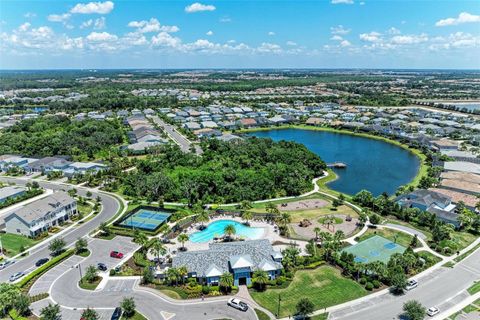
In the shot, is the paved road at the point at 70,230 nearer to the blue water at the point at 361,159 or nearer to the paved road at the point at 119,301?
the paved road at the point at 119,301

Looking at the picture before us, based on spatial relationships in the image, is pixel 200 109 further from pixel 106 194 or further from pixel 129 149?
pixel 106 194

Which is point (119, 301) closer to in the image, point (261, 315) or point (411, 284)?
point (261, 315)

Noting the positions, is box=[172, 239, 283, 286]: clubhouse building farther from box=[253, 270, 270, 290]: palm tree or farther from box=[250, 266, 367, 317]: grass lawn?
box=[250, 266, 367, 317]: grass lawn

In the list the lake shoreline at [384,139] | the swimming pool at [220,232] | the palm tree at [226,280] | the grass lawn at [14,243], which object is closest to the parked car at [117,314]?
the palm tree at [226,280]

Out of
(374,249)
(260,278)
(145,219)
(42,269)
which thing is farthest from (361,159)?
(42,269)

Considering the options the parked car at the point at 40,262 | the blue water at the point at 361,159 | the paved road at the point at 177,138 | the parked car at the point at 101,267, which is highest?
the paved road at the point at 177,138

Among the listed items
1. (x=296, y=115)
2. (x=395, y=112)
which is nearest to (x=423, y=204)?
(x=296, y=115)

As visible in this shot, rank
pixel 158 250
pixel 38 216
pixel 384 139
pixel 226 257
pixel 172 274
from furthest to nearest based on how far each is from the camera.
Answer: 1. pixel 384 139
2. pixel 38 216
3. pixel 158 250
4. pixel 226 257
5. pixel 172 274
